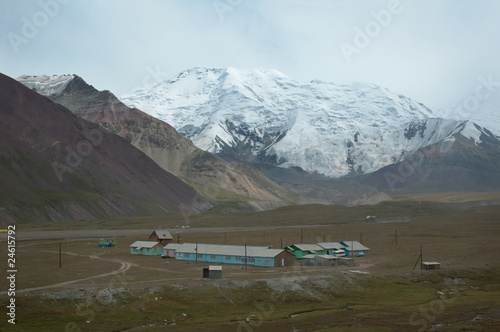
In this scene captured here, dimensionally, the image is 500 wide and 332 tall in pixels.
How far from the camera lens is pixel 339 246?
315ft

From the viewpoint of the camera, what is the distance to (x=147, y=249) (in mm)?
93562

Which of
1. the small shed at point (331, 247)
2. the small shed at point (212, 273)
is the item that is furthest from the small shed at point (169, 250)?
the small shed at point (212, 273)

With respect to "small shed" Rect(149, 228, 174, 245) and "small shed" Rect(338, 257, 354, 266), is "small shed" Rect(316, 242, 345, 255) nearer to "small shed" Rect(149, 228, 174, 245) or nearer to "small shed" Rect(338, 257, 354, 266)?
"small shed" Rect(338, 257, 354, 266)

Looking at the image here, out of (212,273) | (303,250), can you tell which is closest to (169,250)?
(303,250)

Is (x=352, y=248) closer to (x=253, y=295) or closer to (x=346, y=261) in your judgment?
(x=346, y=261)

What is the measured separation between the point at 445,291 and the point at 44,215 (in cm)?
12495

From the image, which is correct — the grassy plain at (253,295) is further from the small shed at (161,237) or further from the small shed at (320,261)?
the small shed at (161,237)

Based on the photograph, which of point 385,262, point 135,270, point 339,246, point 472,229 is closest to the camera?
point 135,270

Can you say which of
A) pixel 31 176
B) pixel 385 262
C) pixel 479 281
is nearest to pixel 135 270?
pixel 385 262

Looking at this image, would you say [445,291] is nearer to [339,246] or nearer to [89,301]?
[339,246]

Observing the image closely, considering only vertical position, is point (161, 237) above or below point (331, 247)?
above

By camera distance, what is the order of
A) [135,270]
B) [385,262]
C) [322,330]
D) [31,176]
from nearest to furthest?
1. [322,330]
2. [135,270]
3. [385,262]
4. [31,176]

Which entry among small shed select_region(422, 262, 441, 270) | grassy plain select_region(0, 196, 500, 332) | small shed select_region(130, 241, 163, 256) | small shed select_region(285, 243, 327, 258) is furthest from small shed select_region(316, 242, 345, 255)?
small shed select_region(130, 241, 163, 256)

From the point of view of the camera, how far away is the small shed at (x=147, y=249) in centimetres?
9331
